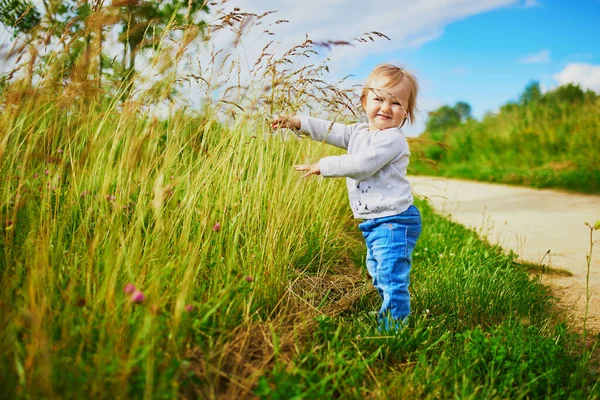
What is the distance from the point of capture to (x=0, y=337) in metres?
1.22

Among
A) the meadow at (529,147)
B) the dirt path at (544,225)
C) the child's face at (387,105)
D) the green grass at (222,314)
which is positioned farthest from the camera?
the meadow at (529,147)

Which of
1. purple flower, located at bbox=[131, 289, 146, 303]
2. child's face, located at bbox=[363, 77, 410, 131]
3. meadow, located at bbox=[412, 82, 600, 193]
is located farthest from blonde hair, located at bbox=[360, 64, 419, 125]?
meadow, located at bbox=[412, 82, 600, 193]

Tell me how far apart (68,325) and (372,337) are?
109cm

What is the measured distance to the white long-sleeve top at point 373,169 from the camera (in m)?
2.10

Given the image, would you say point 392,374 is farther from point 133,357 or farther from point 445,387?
point 133,357

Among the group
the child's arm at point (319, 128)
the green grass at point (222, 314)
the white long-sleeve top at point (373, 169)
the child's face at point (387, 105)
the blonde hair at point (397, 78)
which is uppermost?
the blonde hair at point (397, 78)

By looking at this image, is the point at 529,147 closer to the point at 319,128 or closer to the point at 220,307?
the point at 319,128

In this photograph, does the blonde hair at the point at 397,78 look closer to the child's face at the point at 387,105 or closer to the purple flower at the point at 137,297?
the child's face at the point at 387,105

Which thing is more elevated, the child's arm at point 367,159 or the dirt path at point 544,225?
the child's arm at point 367,159

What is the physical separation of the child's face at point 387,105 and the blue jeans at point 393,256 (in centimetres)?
46

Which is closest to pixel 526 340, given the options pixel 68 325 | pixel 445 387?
pixel 445 387

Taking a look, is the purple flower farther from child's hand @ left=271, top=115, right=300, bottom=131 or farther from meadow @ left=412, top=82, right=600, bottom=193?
meadow @ left=412, top=82, right=600, bottom=193

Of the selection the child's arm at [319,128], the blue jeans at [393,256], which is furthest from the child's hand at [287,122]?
the blue jeans at [393,256]

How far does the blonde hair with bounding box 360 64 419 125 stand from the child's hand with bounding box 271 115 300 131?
0.39 m
